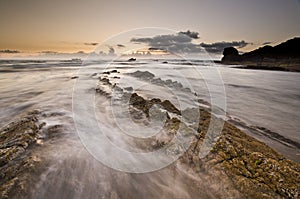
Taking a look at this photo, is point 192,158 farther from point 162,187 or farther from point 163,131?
point 163,131

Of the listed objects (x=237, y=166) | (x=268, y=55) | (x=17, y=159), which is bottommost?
(x=17, y=159)

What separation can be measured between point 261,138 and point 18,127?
7284 millimetres

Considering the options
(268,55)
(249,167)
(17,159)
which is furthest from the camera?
(268,55)

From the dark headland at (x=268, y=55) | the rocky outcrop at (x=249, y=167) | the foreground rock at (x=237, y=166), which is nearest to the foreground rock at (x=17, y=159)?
the foreground rock at (x=237, y=166)

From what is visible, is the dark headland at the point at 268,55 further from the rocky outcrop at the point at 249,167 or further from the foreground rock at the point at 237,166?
the rocky outcrop at the point at 249,167

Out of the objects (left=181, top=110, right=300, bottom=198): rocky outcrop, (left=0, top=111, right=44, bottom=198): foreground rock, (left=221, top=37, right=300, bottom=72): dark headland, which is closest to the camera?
(left=181, top=110, right=300, bottom=198): rocky outcrop

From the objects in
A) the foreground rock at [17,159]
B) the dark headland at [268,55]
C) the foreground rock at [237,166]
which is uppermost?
the dark headland at [268,55]

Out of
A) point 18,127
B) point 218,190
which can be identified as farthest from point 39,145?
point 218,190

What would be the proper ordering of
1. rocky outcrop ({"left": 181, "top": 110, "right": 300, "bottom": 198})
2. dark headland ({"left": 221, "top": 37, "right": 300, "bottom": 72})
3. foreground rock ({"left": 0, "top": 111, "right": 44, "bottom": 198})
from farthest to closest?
dark headland ({"left": 221, "top": 37, "right": 300, "bottom": 72}) → foreground rock ({"left": 0, "top": 111, "right": 44, "bottom": 198}) → rocky outcrop ({"left": 181, "top": 110, "right": 300, "bottom": 198})

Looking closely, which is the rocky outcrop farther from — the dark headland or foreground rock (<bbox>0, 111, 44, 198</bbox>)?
the dark headland

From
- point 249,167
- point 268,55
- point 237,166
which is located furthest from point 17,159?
point 268,55

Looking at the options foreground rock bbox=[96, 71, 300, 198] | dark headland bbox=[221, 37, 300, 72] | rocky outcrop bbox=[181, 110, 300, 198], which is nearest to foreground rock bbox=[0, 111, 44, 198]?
foreground rock bbox=[96, 71, 300, 198]

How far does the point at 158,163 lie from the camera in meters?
3.62

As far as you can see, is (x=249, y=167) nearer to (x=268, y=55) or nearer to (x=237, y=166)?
(x=237, y=166)
